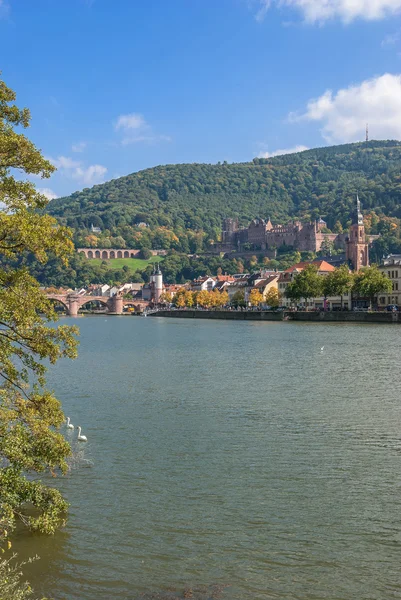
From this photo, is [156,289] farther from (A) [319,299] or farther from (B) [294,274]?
(A) [319,299]

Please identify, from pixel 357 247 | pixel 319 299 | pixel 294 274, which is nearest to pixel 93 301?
pixel 357 247

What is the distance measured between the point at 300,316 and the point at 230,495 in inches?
3221

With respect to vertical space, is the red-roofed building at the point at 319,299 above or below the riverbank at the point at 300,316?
above

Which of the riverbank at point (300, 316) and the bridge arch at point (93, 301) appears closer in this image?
the riverbank at point (300, 316)

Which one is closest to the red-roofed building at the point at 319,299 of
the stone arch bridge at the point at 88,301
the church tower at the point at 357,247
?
the church tower at the point at 357,247

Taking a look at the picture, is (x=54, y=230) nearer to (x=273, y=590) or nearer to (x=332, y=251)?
(x=273, y=590)

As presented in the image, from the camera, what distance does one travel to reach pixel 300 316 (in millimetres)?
95438

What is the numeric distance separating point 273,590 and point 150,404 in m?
15.6

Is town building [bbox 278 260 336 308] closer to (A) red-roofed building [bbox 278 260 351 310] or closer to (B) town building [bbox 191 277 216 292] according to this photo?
(A) red-roofed building [bbox 278 260 351 310]

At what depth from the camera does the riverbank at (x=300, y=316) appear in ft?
260

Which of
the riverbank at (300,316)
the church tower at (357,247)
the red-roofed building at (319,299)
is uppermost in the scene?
the church tower at (357,247)

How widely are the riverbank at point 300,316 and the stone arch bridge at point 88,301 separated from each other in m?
33.6

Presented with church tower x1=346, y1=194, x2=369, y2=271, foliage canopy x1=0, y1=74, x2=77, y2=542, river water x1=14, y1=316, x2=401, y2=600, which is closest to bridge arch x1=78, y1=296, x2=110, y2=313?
church tower x1=346, y1=194, x2=369, y2=271

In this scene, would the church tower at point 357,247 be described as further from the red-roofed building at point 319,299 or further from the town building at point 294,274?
the red-roofed building at point 319,299
